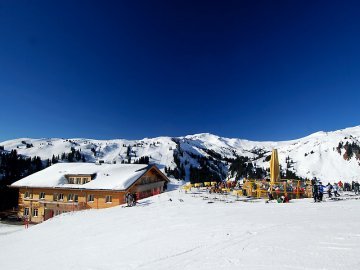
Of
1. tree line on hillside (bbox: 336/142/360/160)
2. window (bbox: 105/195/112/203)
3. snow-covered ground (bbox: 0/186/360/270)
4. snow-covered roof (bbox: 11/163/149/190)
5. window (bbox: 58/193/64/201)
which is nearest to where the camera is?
snow-covered ground (bbox: 0/186/360/270)

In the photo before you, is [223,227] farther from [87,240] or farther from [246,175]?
[246,175]

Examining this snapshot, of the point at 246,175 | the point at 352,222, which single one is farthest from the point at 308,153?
the point at 352,222

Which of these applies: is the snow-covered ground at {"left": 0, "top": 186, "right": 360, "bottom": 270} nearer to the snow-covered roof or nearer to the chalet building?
the chalet building

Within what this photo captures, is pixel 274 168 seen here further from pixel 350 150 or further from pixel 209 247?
pixel 350 150

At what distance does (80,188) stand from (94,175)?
3377 mm

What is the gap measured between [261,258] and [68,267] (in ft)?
19.3

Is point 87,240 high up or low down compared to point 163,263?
down

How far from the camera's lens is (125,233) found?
12406 mm

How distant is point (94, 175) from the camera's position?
129 ft

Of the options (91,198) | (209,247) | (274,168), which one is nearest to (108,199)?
(91,198)

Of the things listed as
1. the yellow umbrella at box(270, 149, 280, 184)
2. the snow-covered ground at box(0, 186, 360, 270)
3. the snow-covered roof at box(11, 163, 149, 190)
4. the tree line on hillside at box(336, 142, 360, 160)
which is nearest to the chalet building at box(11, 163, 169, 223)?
the snow-covered roof at box(11, 163, 149, 190)

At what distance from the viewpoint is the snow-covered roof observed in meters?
36.4

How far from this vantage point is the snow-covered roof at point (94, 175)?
1432 inches

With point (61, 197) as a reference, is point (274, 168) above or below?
above
